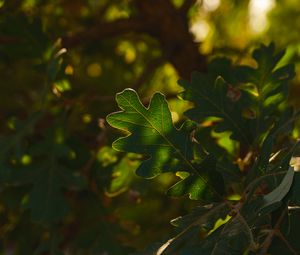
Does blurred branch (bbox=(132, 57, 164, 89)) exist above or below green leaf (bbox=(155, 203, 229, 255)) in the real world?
below

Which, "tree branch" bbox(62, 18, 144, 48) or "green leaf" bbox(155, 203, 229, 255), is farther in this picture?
"tree branch" bbox(62, 18, 144, 48)

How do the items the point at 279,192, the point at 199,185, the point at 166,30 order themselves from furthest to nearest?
the point at 166,30 < the point at 199,185 < the point at 279,192

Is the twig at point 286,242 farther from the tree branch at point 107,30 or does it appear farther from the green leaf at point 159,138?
the tree branch at point 107,30

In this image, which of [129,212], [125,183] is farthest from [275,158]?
[129,212]

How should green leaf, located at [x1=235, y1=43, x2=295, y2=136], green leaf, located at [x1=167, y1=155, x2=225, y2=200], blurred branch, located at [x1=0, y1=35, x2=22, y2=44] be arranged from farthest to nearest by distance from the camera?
blurred branch, located at [x1=0, y1=35, x2=22, y2=44] → green leaf, located at [x1=235, y1=43, x2=295, y2=136] → green leaf, located at [x1=167, y1=155, x2=225, y2=200]

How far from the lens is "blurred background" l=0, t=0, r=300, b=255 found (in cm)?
146

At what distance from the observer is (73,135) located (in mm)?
1620

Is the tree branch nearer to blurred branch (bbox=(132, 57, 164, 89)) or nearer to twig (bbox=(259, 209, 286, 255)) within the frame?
blurred branch (bbox=(132, 57, 164, 89))

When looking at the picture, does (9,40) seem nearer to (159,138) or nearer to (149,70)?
(149,70)

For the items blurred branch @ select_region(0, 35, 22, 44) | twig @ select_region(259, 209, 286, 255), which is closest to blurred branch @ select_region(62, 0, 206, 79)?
blurred branch @ select_region(0, 35, 22, 44)

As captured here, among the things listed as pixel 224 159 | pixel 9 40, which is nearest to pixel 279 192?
pixel 224 159

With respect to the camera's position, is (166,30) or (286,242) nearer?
(286,242)

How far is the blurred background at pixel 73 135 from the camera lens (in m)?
1.46

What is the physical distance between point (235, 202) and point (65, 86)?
64 centimetres
